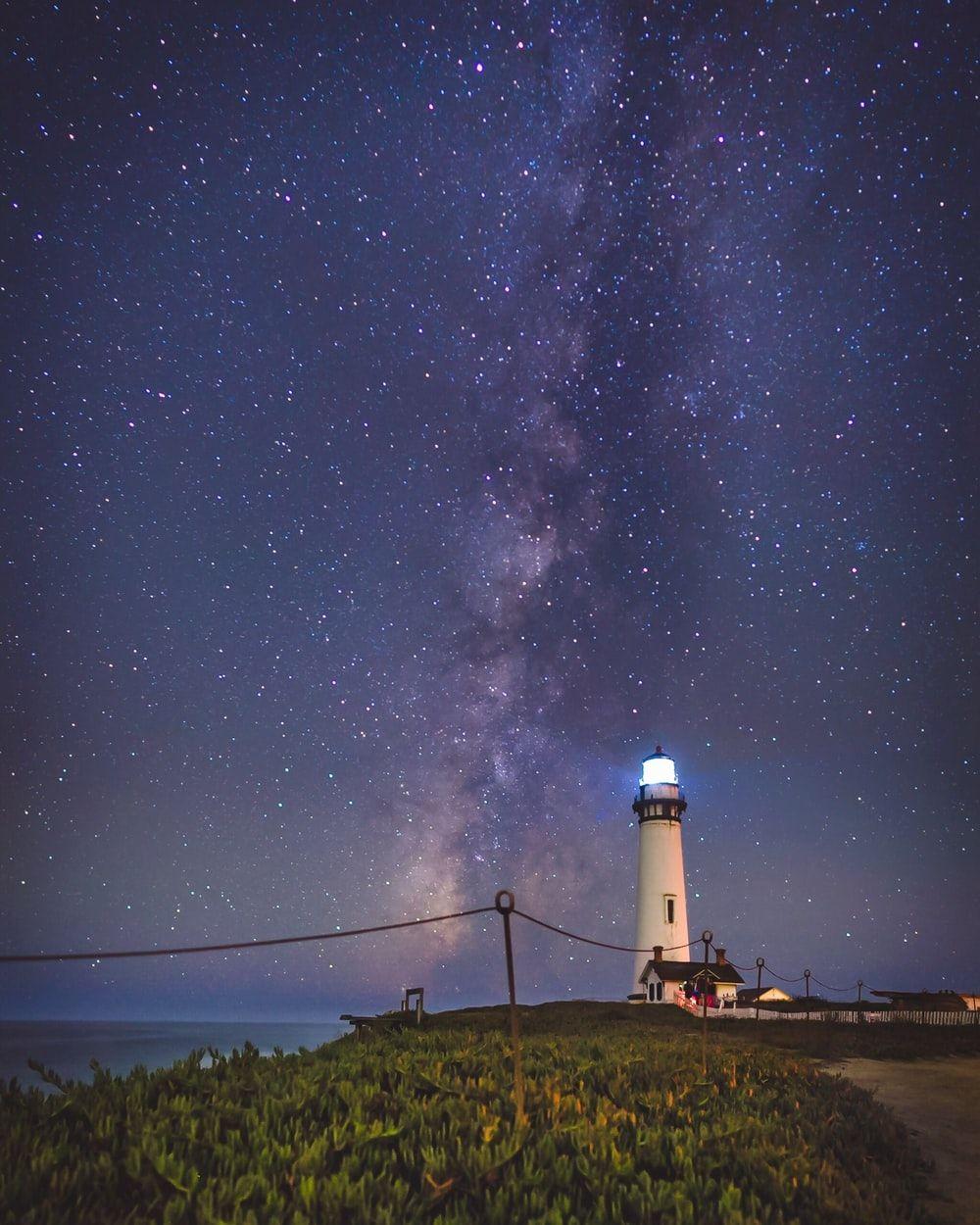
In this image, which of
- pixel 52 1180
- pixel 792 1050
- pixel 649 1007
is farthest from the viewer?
pixel 649 1007

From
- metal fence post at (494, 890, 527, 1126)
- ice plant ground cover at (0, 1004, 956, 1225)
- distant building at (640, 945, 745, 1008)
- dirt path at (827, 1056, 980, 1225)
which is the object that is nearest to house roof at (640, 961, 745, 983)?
distant building at (640, 945, 745, 1008)

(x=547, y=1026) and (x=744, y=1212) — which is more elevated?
(x=744, y=1212)

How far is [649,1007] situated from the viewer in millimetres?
32969

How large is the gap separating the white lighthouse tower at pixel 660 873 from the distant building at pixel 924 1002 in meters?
9.30

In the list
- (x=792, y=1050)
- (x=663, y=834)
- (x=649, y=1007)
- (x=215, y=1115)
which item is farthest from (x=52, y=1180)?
(x=663, y=834)

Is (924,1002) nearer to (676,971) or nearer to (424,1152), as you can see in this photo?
(676,971)

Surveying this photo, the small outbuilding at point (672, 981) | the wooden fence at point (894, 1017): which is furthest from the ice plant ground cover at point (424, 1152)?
the small outbuilding at point (672, 981)

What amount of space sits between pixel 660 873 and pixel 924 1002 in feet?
41.0

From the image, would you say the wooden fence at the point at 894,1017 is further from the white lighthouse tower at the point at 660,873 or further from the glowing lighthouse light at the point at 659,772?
the glowing lighthouse light at the point at 659,772

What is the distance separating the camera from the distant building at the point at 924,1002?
29.8 metres

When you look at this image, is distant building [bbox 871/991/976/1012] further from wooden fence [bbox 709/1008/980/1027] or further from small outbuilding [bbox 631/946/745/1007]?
small outbuilding [bbox 631/946/745/1007]

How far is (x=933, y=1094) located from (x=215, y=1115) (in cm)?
1150

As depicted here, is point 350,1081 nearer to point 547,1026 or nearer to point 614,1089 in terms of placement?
point 614,1089

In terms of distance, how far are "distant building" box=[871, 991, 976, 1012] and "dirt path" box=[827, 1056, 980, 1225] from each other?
13293 mm
